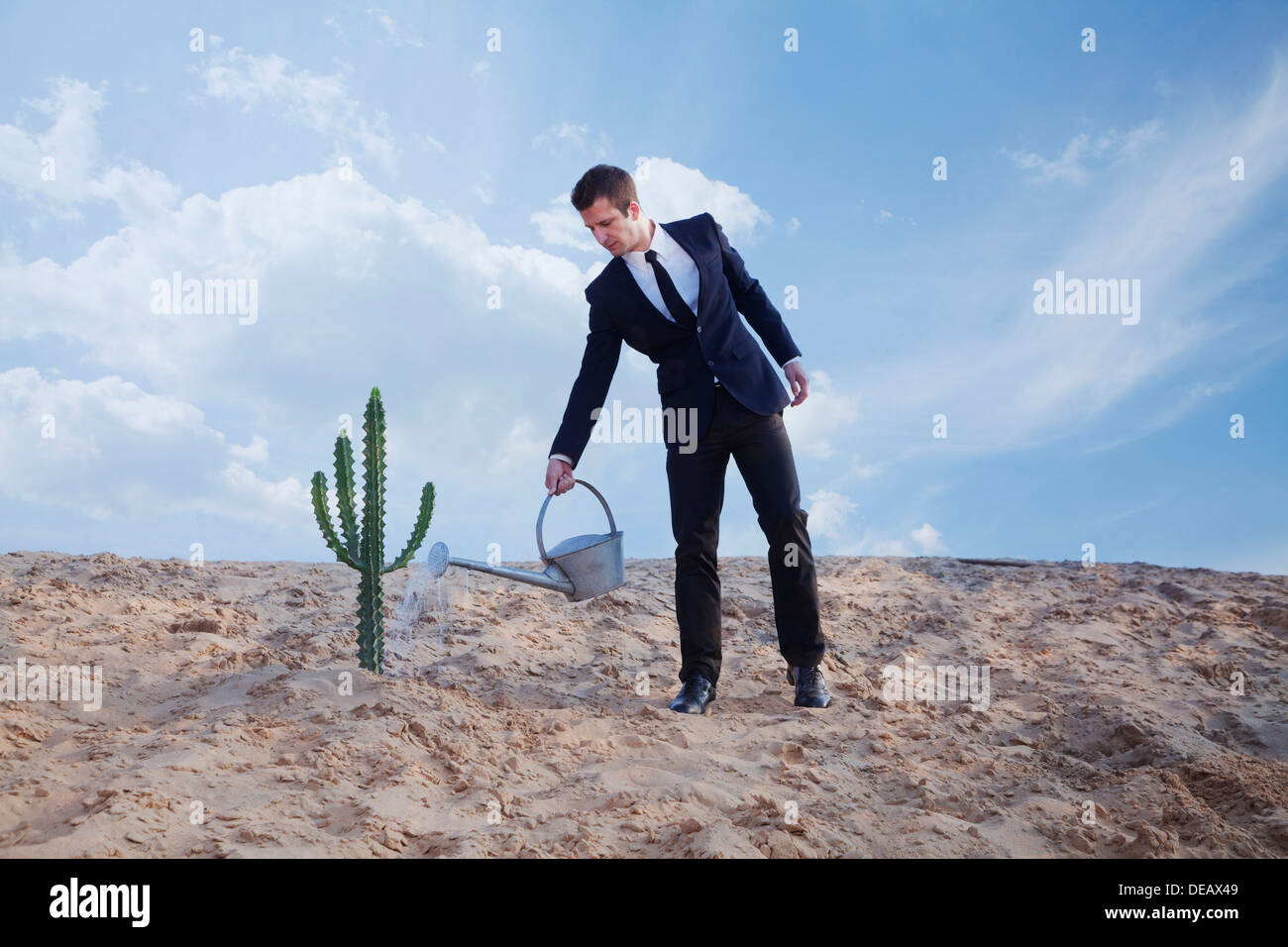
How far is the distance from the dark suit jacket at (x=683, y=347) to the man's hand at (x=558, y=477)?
6cm

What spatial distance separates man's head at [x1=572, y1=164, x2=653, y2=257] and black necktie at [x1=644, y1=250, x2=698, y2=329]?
113 mm

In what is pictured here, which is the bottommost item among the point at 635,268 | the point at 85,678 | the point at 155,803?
the point at 155,803

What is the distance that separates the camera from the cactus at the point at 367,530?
397 centimetres

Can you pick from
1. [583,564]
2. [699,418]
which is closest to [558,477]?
[583,564]

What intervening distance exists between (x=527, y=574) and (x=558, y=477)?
0.53 meters

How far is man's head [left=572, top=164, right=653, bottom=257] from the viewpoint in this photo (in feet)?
11.9

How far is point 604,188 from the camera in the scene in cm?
364

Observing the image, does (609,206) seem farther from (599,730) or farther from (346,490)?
(599,730)

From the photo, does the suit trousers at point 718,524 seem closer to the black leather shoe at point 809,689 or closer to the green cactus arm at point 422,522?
the black leather shoe at point 809,689
